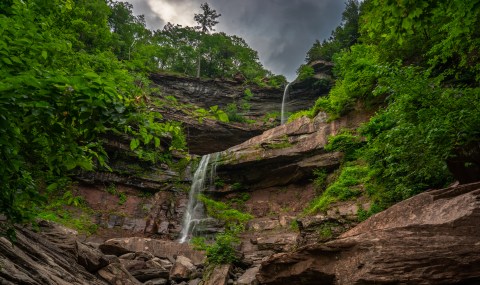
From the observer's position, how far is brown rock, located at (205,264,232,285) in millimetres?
10516

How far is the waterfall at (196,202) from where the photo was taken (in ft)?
71.2

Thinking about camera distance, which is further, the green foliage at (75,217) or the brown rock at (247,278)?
the green foliage at (75,217)

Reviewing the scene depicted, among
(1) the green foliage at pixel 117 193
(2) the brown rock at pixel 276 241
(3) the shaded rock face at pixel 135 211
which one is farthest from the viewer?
(1) the green foliage at pixel 117 193

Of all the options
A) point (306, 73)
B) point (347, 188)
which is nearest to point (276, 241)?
A: point (347, 188)

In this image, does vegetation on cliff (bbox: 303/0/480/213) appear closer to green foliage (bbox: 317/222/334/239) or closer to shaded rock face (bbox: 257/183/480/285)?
shaded rock face (bbox: 257/183/480/285)

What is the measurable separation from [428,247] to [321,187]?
522 inches

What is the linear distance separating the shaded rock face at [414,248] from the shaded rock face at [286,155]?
12309 mm

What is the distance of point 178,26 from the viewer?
5234 cm

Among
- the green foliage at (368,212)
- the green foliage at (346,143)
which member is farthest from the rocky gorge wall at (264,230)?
the green foliage at (346,143)

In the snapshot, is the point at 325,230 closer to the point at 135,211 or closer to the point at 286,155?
the point at 286,155

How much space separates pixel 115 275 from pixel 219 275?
132 inches

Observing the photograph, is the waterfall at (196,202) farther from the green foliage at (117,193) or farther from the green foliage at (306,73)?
the green foliage at (306,73)

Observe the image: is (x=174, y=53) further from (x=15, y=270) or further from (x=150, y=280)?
(x=15, y=270)

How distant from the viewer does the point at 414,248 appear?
600cm
